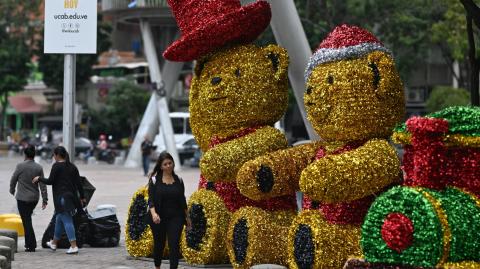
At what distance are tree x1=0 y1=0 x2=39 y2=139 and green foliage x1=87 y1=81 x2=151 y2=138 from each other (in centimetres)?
505

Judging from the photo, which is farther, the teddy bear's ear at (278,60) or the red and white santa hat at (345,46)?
the teddy bear's ear at (278,60)

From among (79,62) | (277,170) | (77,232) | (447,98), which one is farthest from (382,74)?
(79,62)

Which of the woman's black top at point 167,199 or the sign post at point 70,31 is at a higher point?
the sign post at point 70,31

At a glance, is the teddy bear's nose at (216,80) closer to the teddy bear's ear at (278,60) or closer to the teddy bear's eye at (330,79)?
the teddy bear's ear at (278,60)

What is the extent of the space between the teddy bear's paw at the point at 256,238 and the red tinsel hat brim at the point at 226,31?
6.10ft

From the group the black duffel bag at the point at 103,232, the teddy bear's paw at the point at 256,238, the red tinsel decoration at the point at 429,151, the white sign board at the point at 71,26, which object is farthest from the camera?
the white sign board at the point at 71,26

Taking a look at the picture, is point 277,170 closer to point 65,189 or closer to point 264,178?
point 264,178

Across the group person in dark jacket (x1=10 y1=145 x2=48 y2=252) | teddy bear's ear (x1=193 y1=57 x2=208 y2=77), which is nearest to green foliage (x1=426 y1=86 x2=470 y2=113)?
person in dark jacket (x1=10 y1=145 x2=48 y2=252)

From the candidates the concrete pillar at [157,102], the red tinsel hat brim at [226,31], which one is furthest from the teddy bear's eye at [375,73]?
the concrete pillar at [157,102]

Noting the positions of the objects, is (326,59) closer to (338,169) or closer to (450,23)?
(338,169)

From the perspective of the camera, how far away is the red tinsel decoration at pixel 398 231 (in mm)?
7797

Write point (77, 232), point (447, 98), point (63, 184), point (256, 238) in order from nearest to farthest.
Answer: point (256, 238)
point (63, 184)
point (77, 232)
point (447, 98)

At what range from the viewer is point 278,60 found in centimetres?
1064

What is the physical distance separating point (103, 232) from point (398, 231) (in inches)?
270
